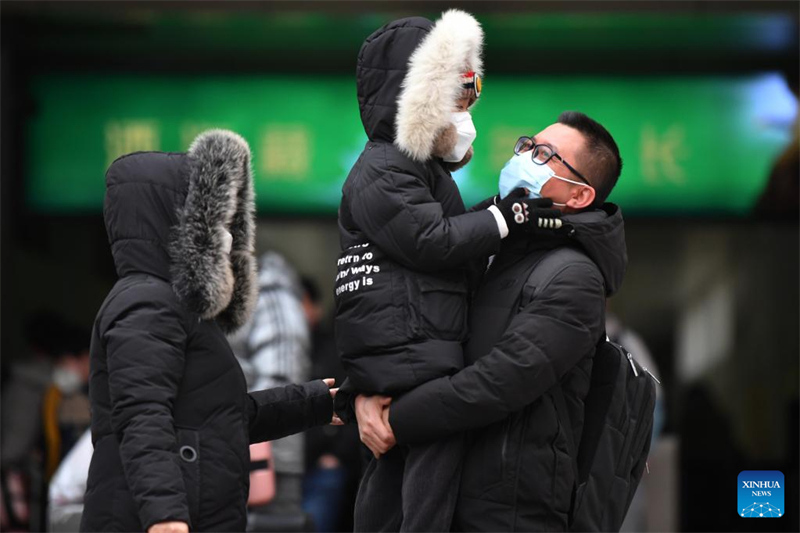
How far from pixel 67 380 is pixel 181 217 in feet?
17.6

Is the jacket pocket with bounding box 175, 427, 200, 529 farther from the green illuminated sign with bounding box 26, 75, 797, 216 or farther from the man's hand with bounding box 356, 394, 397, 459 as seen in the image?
the green illuminated sign with bounding box 26, 75, 797, 216

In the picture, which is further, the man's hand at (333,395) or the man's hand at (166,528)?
the man's hand at (333,395)

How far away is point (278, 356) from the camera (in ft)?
22.5

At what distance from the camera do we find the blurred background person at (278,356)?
6.79m

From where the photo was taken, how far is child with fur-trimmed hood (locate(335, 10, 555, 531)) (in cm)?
366

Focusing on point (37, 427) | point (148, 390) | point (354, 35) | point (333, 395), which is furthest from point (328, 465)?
point (148, 390)

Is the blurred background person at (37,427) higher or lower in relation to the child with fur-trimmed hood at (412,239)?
lower

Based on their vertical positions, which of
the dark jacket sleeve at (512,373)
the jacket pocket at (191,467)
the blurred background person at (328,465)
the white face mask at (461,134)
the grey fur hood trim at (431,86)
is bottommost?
A: the blurred background person at (328,465)

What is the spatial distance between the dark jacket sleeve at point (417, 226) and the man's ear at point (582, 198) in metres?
0.37

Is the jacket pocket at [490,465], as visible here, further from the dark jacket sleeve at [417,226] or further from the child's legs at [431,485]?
the dark jacket sleeve at [417,226]

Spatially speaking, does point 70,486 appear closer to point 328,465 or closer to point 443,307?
point 328,465

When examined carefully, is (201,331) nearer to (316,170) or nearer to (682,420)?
(316,170)

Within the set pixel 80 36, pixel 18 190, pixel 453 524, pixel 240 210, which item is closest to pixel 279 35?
pixel 80 36

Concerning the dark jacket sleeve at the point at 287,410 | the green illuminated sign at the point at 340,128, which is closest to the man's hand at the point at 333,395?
the dark jacket sleeve at the point at 287,410
